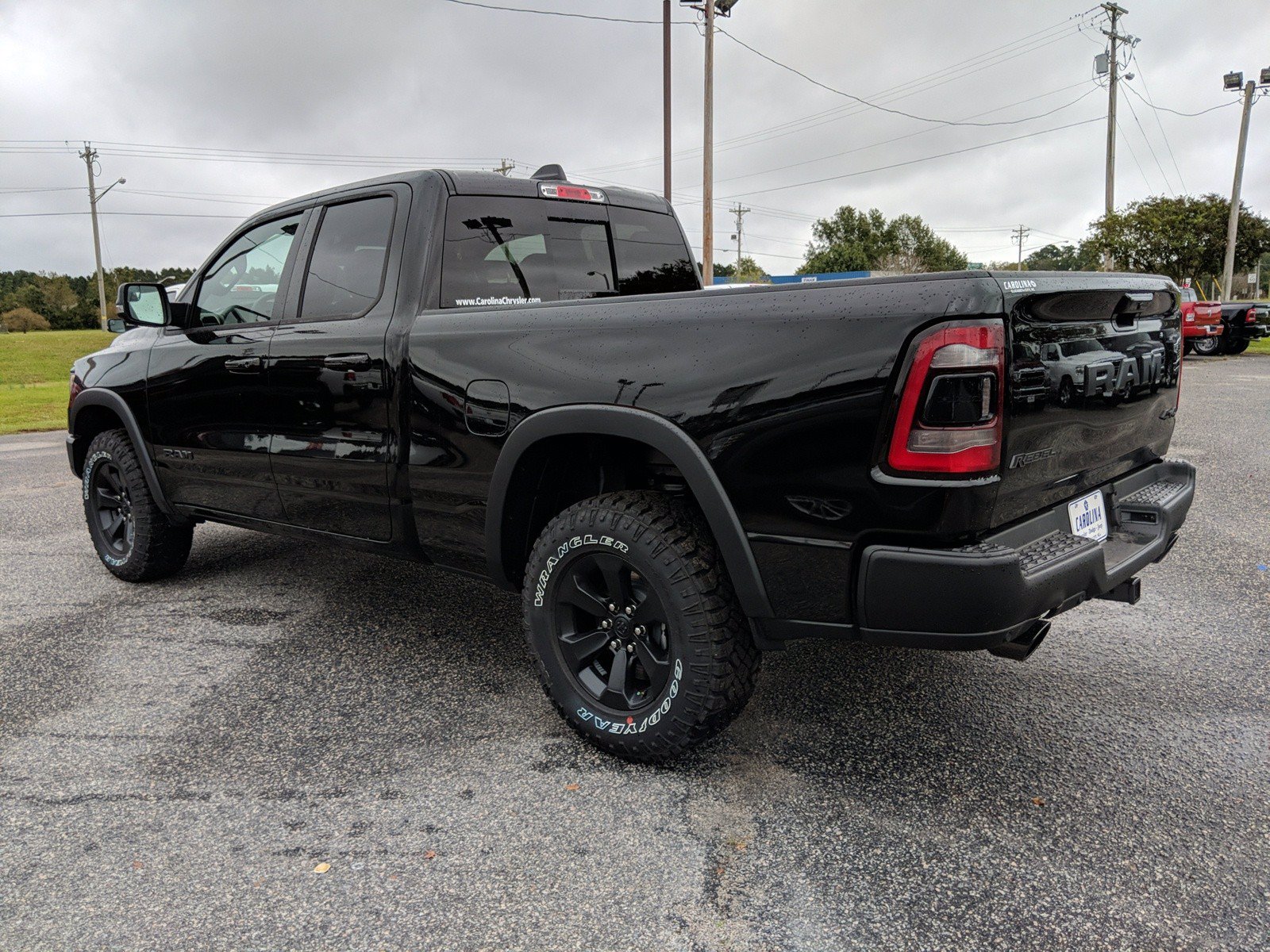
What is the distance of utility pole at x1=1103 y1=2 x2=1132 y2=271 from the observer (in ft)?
107

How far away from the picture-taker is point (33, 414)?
561 inches

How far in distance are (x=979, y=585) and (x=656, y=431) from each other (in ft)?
3.02

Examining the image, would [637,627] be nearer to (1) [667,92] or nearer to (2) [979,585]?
(2) [979,585]

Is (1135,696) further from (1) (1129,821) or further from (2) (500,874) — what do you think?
(2) (500,874)

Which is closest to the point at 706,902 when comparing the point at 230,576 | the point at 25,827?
the point at 25,827

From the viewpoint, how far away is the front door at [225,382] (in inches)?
150

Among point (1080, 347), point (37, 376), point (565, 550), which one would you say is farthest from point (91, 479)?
point (37, 376)

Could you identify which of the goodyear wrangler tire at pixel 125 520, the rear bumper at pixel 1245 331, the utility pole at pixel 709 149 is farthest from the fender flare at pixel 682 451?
the rear bumper at pixel 1245 331

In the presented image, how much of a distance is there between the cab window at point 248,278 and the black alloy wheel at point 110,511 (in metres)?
1.12

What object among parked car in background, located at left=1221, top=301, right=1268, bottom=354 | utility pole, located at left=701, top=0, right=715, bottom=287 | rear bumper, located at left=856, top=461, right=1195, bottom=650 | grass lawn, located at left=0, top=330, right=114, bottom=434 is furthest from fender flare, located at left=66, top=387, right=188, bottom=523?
parked car in background, located at left=1221, top=301, right=1268, bottom=354

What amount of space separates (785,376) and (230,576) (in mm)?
3770

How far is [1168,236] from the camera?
1199 inches

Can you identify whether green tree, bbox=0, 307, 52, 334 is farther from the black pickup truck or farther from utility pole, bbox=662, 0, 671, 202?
the black pickup truck

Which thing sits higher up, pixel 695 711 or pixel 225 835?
pixel 695 711
